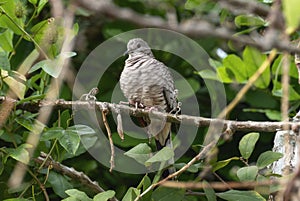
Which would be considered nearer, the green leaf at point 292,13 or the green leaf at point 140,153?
the green leaf at point 292,13

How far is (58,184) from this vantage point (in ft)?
5.51

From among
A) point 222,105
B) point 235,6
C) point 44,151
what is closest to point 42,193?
point 44,151

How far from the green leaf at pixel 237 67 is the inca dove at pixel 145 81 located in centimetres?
24

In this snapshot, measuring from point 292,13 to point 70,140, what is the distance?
1168 millimetres

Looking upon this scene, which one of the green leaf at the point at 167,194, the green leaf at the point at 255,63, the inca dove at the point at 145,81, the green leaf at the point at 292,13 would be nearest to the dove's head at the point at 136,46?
the inca dove at the point at 145,81

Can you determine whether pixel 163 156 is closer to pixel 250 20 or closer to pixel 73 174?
pixel 73 174

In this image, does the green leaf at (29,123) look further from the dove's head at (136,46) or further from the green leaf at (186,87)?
the dove's head at (136,46)

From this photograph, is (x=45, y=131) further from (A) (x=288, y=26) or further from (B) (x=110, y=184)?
(A) (x=288, y=26)

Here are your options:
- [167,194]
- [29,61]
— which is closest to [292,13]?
[167,194]

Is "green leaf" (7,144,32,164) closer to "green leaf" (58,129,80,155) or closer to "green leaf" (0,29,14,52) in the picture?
"green leaf" (58,129,80,155)

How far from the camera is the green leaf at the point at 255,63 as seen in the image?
1.94 m

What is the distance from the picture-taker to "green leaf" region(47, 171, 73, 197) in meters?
1.68

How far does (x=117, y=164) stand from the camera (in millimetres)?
1958

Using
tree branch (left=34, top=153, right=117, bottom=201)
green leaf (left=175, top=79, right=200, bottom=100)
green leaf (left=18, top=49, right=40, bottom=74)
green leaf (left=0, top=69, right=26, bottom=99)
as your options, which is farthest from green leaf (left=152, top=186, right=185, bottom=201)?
green leaf (left=175, top=79, right=200, bottom=100)
